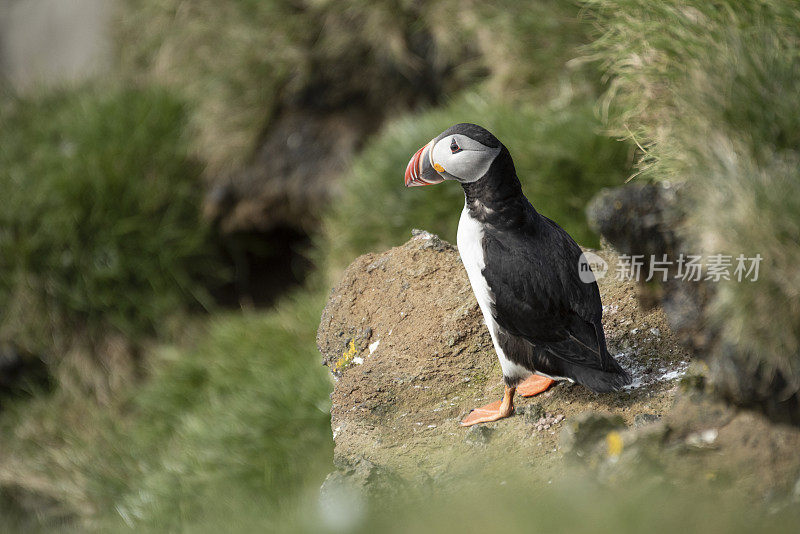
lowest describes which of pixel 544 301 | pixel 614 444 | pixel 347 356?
pixel 614 444

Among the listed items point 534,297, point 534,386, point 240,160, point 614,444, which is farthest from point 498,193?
point 240,160

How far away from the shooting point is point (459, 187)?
4660 millimetres

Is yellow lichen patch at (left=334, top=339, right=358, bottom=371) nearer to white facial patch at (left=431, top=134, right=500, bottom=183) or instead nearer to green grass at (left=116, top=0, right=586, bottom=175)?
white facial patch at (left=431, top=134, right=500, bottom=183)

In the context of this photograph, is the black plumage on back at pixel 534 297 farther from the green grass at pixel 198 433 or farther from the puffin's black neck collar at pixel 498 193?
the green grass at pixel 198 433

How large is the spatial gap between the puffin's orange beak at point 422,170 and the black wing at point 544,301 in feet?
0.77

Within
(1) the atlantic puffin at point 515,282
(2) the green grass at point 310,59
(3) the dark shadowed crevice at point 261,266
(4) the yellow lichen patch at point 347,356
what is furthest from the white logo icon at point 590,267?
(3) the dark shadowed crevice at point 261,266

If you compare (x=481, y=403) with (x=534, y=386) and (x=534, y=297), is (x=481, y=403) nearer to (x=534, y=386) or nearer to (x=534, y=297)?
(x=534, y=386)

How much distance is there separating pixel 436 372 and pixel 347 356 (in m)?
0.38

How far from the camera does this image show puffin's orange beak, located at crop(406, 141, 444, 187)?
2199 mm

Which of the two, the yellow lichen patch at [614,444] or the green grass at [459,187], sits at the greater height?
the green grass at [459,187]

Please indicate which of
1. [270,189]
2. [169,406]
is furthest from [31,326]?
[270,189]

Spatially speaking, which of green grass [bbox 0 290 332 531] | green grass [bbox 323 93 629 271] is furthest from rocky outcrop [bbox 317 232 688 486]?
green grass [bbox 323 93 629 271]

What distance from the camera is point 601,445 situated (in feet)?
6.49

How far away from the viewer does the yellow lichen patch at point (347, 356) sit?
2738 millimetres
